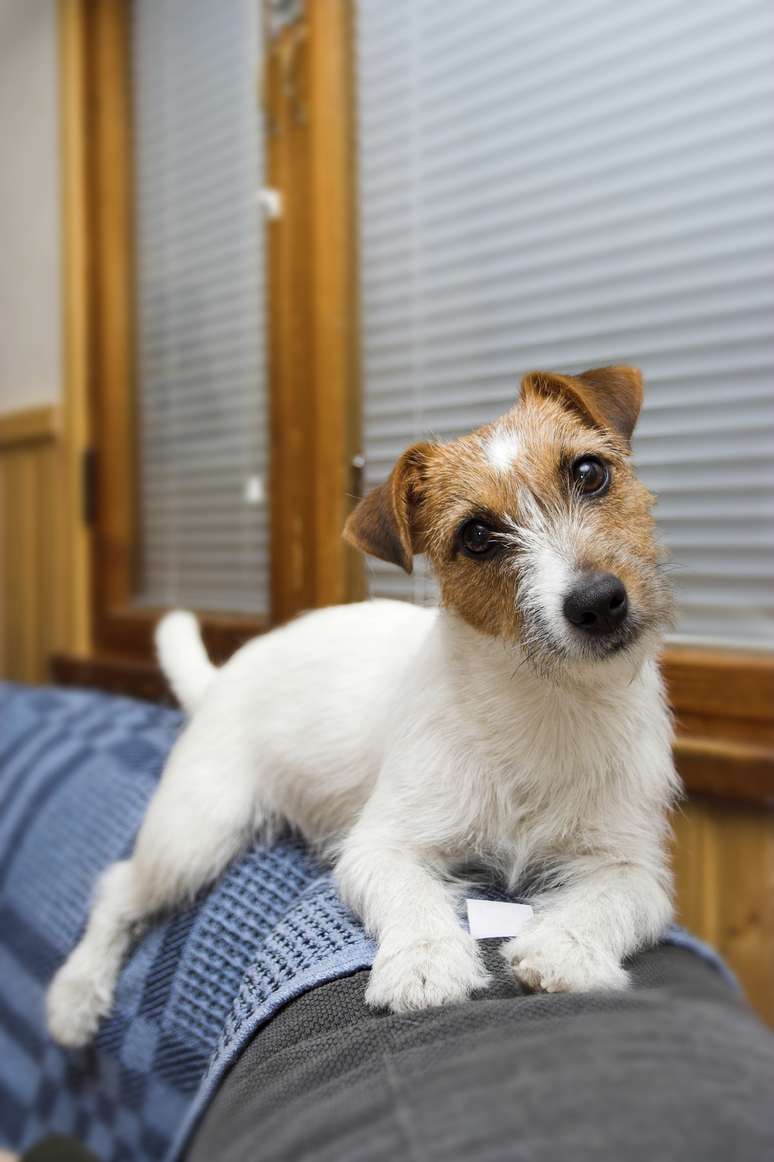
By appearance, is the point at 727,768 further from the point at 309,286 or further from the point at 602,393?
the point at 309,286

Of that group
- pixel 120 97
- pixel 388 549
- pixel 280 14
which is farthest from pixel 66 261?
pixel 388 549

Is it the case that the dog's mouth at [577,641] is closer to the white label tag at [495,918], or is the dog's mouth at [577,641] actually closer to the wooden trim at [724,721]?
the white label tag at [495,918]

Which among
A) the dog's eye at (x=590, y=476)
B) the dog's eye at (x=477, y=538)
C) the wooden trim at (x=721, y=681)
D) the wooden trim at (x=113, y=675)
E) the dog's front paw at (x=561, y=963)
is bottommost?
the wooden trim at (x=113, y=675)

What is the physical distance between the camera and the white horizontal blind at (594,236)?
41.8 inches

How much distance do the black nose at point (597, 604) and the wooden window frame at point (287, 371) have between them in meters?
0.47

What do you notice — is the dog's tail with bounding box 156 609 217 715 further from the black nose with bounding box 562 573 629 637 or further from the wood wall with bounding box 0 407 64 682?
the wood wall with bounding box 0 407 64 682

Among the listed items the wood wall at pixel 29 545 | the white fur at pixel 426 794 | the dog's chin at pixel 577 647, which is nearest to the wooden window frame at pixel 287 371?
the wood wall at pixel 29 545

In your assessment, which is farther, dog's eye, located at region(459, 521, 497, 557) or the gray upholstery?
dog's eye, located at region(459, 521, 497, 557)

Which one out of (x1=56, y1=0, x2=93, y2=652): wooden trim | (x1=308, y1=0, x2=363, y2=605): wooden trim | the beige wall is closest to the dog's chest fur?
(x1=308, y1=0, x2=363, y2=605): wooden trim

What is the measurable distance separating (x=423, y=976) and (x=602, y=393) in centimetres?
45

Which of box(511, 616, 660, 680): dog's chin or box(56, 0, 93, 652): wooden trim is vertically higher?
box(56, 0, 93, 652): wooden trim

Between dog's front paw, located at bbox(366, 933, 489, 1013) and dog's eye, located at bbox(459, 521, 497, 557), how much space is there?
28cm

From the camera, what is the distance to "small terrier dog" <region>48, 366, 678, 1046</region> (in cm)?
61

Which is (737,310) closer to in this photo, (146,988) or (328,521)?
(328,521)
